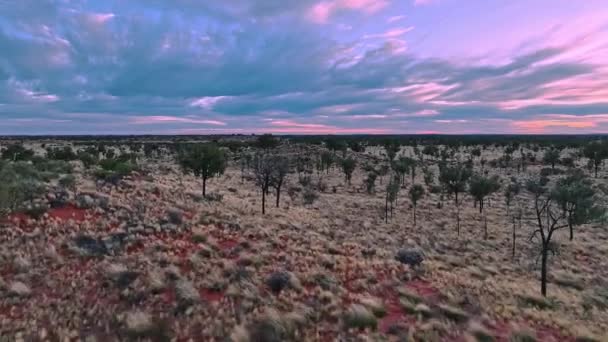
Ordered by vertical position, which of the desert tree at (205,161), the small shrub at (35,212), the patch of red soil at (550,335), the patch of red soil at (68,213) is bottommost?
the patch of red soil at (550,335)

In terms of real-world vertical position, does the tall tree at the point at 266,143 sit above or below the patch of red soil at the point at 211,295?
above

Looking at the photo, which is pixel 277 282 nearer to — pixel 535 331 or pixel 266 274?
pixel 266 274

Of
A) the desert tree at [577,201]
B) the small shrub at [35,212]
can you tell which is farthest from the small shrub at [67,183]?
the desert tree at [577,201]

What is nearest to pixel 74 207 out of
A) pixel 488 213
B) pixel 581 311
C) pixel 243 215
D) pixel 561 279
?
pixel 243 215

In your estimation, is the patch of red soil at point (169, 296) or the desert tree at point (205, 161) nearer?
the patch of red soil at point (169, 296)

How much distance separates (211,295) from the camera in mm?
13641

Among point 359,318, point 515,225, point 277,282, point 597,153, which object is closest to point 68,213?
point 277,282

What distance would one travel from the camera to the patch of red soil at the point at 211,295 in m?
13.3

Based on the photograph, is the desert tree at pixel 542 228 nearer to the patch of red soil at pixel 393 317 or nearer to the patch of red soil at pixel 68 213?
Answer: the patch of red soil at pixel 393 317

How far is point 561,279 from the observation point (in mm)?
22188

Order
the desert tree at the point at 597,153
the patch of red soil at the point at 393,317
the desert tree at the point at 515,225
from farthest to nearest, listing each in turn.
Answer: the desert tree at the point at 597,153
the desert tree at the point at 515,225
the patch of red soil at the point at 393,317

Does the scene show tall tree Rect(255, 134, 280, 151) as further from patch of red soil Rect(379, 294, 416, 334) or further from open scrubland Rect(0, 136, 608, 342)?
patch of red soil Rect(379, 294, 416, 334)

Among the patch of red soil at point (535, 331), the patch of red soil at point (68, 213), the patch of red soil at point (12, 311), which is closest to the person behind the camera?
the patch of red soil at point (12, 311)

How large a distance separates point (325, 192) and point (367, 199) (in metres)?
7.48
